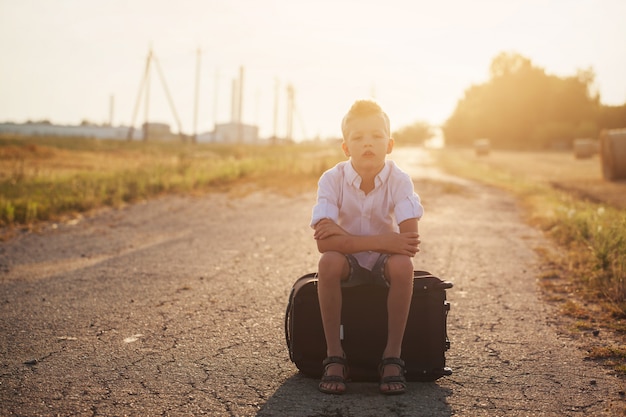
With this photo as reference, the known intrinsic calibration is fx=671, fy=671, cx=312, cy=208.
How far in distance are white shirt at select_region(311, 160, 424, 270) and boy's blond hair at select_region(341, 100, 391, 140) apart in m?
0.20

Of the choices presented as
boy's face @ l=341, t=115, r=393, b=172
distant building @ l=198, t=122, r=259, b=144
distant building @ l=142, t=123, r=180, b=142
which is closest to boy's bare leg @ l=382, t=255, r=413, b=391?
boy's face @ l=341, t=115, r=393, b=172

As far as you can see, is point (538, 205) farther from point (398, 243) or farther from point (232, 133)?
point (232, 133)

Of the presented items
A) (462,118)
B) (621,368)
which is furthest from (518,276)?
(462,118)

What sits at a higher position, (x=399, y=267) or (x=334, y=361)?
(x=399, y=267)

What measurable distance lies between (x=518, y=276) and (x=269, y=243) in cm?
305

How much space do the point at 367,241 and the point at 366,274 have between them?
0.23 meters

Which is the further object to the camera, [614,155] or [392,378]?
[614,155]

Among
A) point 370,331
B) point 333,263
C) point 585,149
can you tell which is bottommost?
point 370,331

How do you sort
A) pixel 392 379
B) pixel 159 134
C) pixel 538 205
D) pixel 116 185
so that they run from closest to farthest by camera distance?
pixel 392 379, pixel 538 205, pixel 116 185, pixel 159 134

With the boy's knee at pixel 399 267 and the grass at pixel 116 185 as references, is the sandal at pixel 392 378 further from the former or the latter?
the grass at pixel 116 185

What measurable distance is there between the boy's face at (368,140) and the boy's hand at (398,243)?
15.6 inches

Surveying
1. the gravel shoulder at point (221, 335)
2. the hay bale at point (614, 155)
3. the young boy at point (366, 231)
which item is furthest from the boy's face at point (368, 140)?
the hay bale at point (614, 155)

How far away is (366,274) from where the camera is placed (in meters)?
3.26

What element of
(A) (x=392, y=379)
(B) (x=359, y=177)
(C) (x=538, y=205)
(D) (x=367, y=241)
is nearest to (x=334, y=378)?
(A) (x=392, y=379)
